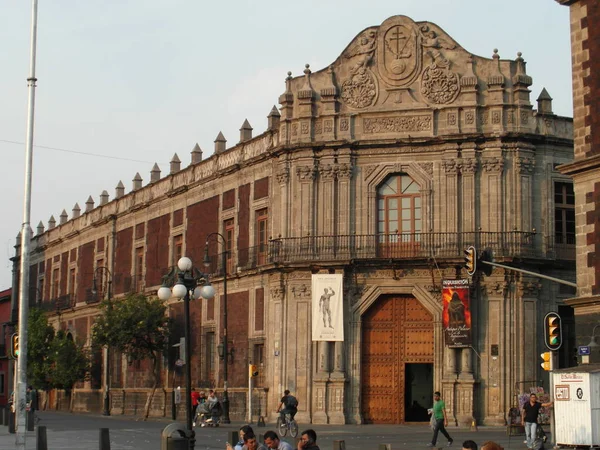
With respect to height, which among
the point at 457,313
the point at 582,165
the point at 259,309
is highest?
the point at 582,165

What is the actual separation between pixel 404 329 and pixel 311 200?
6021 mm

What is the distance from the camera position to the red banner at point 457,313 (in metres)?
40.7

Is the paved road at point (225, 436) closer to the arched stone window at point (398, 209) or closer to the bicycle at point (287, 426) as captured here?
the bicycle at point (287, 426)

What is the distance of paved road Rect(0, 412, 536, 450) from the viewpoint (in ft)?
101

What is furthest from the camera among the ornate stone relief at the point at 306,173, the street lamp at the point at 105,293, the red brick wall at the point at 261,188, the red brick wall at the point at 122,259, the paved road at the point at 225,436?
the red brick wall at the point at 122,259

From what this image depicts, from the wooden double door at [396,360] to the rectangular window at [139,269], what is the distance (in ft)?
60.9

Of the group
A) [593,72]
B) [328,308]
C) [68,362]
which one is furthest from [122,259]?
[593,72]

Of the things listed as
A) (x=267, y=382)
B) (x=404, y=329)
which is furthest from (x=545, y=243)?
(x=267, y=382)

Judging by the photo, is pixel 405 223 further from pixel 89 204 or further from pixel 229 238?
pixel 89 204

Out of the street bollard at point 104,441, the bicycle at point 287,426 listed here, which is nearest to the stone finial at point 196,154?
the bicycle at point 287,426

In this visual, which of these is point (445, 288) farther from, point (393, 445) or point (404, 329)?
point (393, 445)

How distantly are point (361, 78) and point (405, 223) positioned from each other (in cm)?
587

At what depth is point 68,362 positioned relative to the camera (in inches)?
2409

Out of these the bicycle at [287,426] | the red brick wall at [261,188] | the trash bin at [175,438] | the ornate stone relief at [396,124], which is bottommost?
the bicycle at [287,426]
